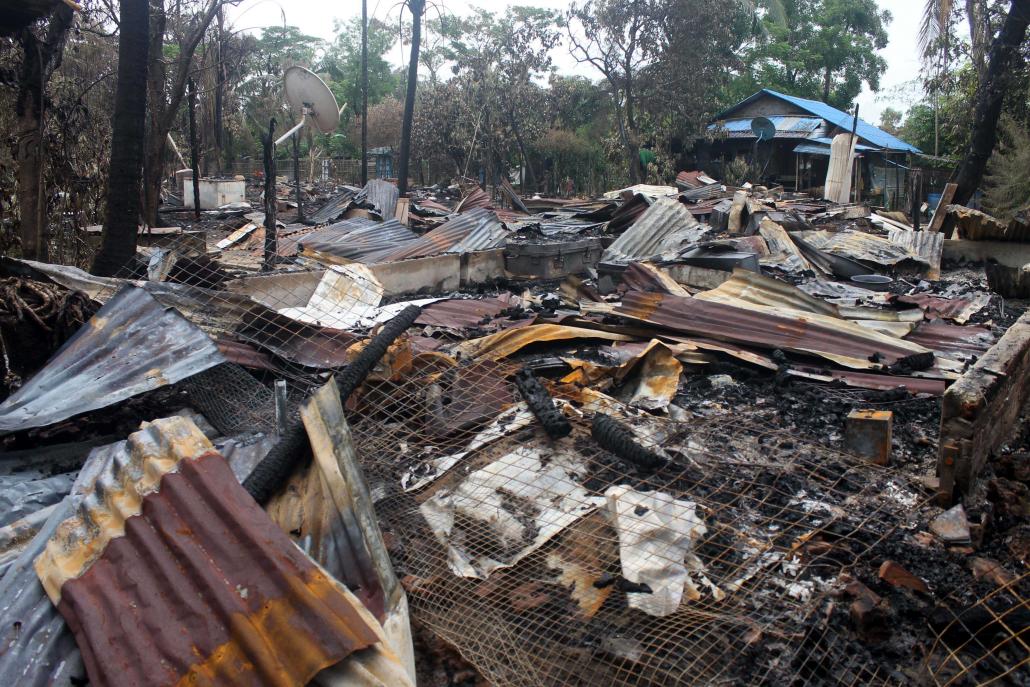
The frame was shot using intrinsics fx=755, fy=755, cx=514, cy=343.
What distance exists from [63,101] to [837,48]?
29192mm

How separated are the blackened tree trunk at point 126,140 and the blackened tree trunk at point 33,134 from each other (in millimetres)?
1089

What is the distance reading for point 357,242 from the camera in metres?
9.59

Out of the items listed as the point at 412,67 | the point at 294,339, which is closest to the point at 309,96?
the point at 412,67

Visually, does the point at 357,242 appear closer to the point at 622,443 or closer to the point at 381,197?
the point at 381,197

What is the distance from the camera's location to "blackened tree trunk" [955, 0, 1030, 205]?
11844 mm

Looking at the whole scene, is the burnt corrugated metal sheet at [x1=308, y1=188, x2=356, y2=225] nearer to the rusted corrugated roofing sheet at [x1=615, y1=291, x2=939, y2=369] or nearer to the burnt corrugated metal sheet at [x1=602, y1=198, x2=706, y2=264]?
the burnt corrugated metal sheet at [x1=602, y1=198, x2=706, y2=264]

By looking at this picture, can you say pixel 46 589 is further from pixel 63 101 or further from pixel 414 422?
pixel 63 101

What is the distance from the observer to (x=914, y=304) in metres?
6.61

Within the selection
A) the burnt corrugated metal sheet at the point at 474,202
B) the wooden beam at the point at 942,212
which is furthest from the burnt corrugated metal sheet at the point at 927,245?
the burnt corrugated metal sheet at the point at 474,202

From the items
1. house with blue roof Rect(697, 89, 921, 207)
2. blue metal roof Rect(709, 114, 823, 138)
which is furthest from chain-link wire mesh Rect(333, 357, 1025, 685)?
blue metal roof Rect(709, 114, 823, 138)

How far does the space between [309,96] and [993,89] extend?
10451 millimetres

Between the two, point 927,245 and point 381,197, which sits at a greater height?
point 381,197

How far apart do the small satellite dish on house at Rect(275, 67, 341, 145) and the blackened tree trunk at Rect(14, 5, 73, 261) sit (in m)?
3.32

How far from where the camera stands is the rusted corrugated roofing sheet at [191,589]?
1894 millimetres
